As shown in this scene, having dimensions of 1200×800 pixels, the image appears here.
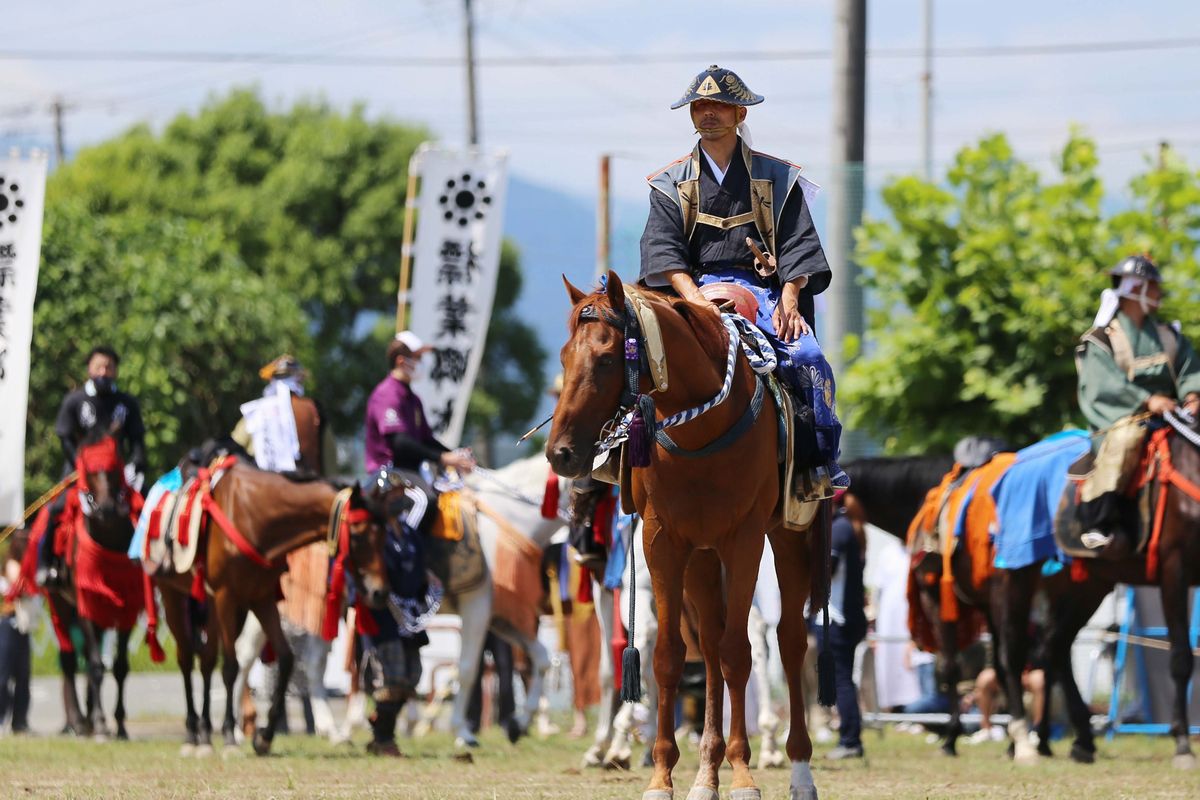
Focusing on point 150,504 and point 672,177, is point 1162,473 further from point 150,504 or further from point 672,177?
point 150,504

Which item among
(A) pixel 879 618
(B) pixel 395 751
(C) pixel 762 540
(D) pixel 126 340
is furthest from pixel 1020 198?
(D) pixel 126 340

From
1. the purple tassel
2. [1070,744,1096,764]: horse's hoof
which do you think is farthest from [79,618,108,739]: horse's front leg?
the purple tassel

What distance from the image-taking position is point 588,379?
7.36m

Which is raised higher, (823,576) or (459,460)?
(459,460)

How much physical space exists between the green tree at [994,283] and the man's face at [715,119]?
33.0ft

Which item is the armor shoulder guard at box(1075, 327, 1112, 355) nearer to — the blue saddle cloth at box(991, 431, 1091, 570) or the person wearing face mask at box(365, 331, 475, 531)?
the blue saddle cloth at box(991, 431, 1091, 570)

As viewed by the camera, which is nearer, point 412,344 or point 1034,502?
point 1034,502

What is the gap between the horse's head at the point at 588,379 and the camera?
7273 mm

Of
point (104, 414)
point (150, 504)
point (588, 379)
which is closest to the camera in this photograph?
point (588, 379)

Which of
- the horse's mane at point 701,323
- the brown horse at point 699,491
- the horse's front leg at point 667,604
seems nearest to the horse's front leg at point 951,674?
the brown horse at point 699,491

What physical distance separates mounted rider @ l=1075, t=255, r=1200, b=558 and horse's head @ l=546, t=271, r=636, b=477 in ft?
18.7

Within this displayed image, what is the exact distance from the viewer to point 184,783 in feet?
32.0

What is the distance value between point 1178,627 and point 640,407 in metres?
6.11

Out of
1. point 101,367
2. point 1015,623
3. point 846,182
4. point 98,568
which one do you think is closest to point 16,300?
point 101,367
